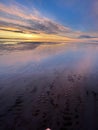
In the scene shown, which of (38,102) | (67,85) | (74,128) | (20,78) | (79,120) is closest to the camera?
(74,128)

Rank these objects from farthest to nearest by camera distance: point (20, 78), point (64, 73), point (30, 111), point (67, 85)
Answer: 1. point (64, 73)
2. point (20, 78)
3. point (67, 85)
4. point (30, 111)

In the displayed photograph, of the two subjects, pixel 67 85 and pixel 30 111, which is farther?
pixel 67 85

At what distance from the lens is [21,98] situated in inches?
326

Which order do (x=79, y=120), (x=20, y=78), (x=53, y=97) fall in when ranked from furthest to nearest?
(x=20, y=78)
(x=53, y=97)
(x=79, y=120)

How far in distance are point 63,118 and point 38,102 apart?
1.67 metres

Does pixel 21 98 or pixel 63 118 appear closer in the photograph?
pixel 63 118

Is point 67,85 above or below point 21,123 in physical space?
above

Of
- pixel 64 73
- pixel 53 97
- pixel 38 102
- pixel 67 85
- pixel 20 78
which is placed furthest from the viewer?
pixel 64 73

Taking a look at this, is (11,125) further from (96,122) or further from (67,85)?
(67,85)

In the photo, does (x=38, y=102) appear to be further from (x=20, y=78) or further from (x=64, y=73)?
(x=64, y=73)

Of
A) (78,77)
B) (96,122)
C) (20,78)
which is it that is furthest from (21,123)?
(78,77)

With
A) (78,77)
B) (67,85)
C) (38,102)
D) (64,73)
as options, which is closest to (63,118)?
(38,102)

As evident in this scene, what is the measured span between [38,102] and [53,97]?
0.83 m

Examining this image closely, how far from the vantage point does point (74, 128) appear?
19.6ft
